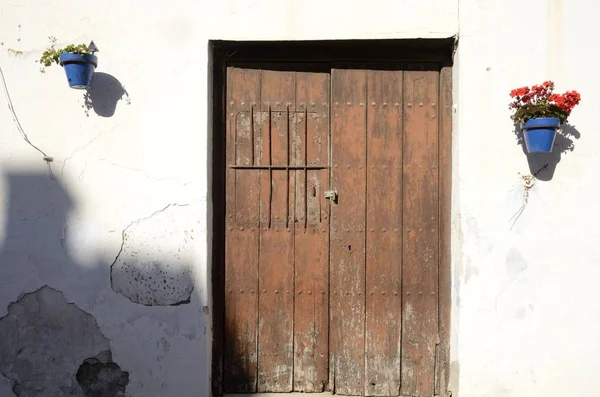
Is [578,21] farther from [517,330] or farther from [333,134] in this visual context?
[517,330]

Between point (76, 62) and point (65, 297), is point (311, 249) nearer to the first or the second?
point (65, 297)

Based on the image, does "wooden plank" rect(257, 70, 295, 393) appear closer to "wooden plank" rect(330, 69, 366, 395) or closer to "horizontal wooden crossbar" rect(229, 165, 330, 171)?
"horizontal wooden crossbar" rect(229, 165, 330, 171)

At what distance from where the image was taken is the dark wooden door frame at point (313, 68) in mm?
4008

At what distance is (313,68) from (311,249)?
114cm

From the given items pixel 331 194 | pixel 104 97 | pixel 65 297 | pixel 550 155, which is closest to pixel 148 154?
pixel 104 97

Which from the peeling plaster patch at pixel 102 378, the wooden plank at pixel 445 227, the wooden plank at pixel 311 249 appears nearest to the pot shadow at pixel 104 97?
the wooden plank at pixel 311 249

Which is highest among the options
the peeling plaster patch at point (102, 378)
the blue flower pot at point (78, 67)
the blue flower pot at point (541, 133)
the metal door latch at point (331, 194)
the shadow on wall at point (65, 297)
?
the blue flower pot at point (78, 67)

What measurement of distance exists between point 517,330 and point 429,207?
2.89ft

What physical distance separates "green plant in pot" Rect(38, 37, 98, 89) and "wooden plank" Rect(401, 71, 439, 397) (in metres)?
1.89

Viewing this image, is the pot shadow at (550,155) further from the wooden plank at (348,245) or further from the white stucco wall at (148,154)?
the wooden plank at (348,245)

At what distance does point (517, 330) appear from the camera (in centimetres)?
380

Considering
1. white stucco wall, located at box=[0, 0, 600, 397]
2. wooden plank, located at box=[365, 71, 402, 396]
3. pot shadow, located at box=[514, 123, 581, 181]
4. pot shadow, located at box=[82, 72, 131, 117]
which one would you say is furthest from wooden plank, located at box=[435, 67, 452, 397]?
pot shadow, located at box=[82, 72, 131, 117]

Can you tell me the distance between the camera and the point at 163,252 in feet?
12.7

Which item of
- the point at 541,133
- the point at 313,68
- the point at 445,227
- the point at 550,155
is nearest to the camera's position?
the point at 541,133
